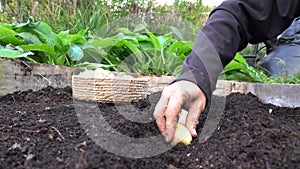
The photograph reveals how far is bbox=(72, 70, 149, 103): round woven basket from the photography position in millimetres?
1728

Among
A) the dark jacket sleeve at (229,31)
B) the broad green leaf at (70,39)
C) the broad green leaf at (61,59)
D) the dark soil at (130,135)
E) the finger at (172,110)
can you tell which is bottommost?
the broad green leaf at (61,59)

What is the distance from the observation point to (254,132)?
1179 millimetres

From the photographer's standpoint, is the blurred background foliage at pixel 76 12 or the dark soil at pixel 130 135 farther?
the blurred background foliage at pixel 76 12

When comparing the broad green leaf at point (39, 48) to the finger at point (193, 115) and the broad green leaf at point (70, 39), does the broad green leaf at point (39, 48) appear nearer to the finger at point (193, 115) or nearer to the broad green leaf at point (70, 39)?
the broad green leaf at point (70, 39)

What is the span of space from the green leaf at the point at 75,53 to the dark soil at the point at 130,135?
24.8 inches

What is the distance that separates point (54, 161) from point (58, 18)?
265cm

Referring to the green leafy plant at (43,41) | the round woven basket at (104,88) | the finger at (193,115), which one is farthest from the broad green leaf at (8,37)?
the finger at (193,115)

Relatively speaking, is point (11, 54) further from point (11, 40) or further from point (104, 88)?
point (104, 88)

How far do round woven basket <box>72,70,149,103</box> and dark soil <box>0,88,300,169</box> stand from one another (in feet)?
0.43

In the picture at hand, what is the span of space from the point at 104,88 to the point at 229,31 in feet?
2.29

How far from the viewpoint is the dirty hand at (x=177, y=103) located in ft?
3.60

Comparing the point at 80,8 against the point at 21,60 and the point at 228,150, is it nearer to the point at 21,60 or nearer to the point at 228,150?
the point at 21,60

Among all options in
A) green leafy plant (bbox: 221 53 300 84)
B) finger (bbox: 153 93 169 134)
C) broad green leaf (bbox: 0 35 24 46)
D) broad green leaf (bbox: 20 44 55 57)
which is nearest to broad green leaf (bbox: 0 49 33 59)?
broad green leaf (bbox: 20 44 55 57)

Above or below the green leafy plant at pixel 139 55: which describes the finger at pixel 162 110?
above
